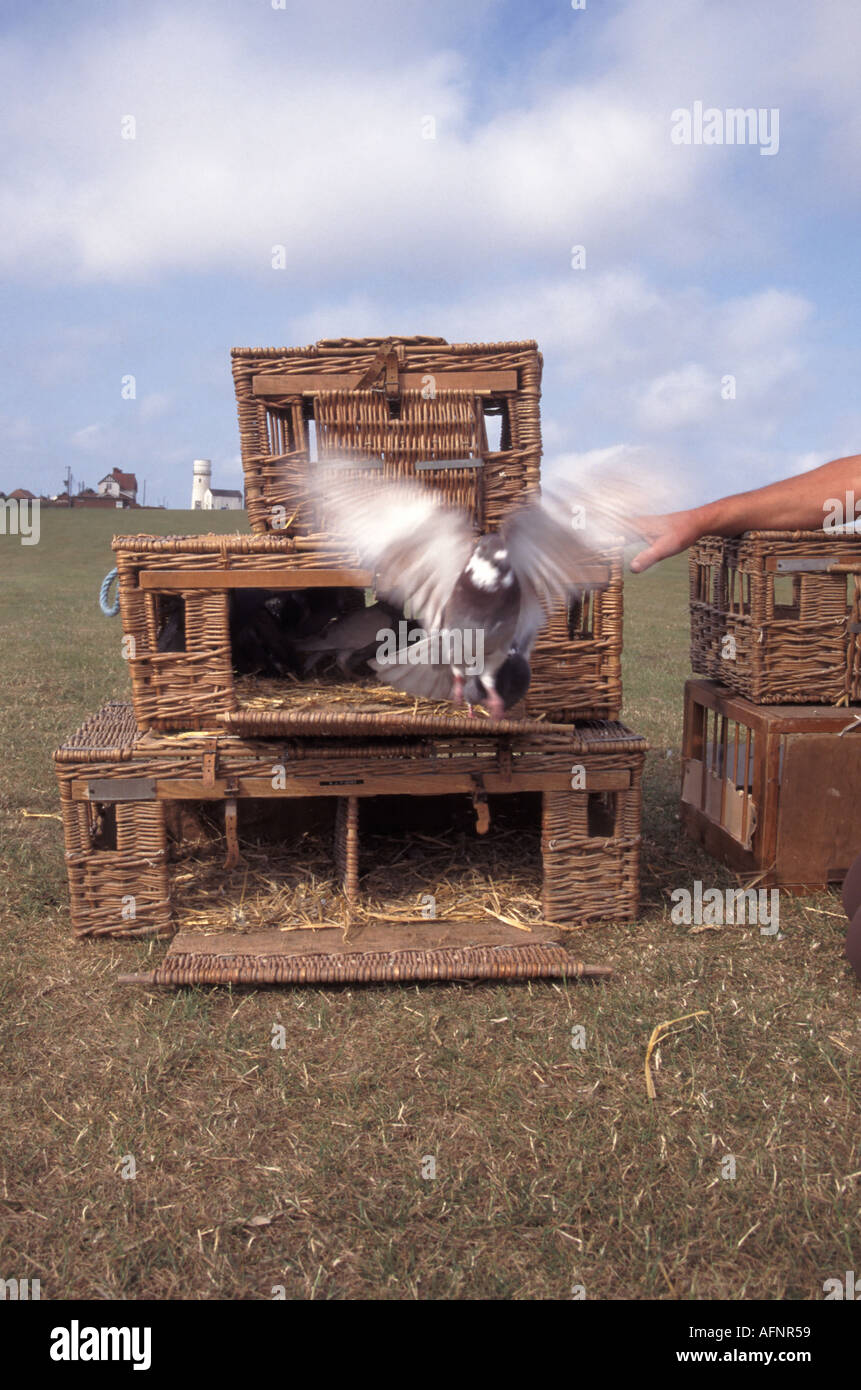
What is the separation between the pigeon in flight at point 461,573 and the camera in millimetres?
3590

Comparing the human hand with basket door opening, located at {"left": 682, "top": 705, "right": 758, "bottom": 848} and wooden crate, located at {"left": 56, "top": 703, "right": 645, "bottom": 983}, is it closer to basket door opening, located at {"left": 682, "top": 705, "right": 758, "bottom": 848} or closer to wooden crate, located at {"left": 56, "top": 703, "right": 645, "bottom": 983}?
wooden crate, located at {"left": 56, "top": 703, "right": 645, "bottom": 983}

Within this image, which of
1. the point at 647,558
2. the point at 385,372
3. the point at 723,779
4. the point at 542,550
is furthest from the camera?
the point at 723,779

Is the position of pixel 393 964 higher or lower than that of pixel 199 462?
lower

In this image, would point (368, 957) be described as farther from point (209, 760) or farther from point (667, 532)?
point (667, 532)

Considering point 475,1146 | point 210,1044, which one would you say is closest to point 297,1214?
point 475,1146

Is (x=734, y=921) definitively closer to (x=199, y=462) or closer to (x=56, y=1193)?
(x=56, y=1193)

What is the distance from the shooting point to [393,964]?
391 centimetres

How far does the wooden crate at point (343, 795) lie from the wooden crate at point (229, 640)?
0.15m

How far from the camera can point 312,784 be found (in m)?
4.25

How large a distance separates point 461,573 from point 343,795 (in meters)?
1.17

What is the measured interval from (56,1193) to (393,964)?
58.3 inches

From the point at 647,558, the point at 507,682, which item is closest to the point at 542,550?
the point at 507,682

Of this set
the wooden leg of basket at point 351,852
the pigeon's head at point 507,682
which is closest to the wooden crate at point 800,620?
the pigeon's head at point 507,682

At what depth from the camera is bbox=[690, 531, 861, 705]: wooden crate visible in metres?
4.78
